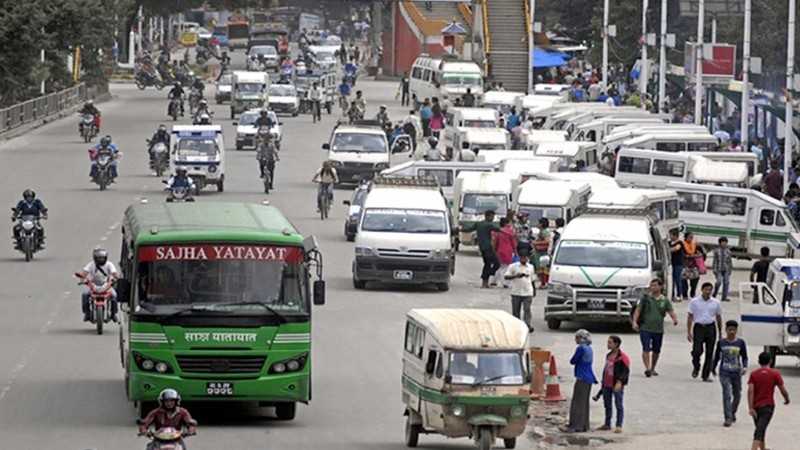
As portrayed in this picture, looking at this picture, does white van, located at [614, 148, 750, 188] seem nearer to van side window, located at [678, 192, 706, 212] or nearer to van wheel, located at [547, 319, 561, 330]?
van side window, located at [678, 192, 706, 212]

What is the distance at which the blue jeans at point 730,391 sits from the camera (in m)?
27.1

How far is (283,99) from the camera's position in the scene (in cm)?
8788

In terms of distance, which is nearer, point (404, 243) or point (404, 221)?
point (404, 243)

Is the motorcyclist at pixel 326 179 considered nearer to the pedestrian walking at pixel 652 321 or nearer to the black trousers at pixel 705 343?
the pedestrian walking at pixel 652 321

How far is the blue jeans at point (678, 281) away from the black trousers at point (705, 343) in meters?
10.5

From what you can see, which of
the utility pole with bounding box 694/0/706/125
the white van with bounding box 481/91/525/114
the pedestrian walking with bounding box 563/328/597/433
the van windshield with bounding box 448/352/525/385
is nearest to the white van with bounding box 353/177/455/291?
the pedestrian walking with bounding box 563/328/597/433

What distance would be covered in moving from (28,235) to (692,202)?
15755mm

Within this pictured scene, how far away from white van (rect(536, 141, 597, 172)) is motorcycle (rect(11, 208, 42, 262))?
18.9m

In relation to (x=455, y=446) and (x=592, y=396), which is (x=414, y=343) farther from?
(x=592, y=396)

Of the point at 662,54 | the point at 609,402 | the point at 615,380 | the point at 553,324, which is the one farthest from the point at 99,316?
the point at 662,54

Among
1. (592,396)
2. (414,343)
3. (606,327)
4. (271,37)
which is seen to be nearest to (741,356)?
(592,396)

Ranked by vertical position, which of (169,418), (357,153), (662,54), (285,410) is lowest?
(285,410)

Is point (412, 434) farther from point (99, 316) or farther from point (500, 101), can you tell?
point (500, 101)

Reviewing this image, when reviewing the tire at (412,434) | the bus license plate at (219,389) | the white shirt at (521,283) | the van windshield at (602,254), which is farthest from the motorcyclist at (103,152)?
the tire at (412,434)
